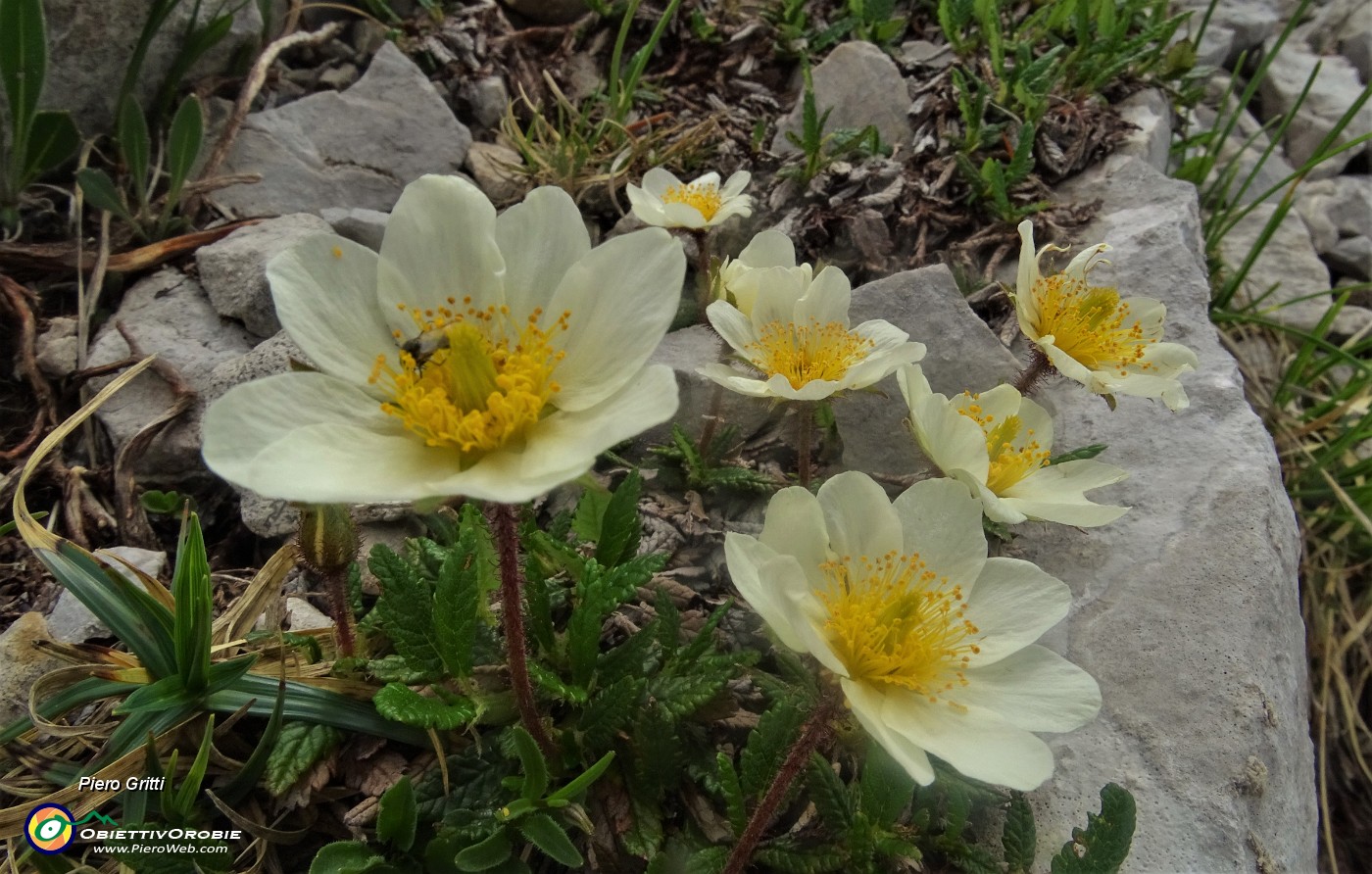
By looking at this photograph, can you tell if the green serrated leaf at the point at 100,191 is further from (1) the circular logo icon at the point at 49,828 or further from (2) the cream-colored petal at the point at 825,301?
(2) the cream-colored petal at the point at 825,301

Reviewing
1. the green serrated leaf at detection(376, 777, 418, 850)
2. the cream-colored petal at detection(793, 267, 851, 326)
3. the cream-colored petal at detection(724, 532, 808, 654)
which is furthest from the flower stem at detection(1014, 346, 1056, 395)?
the green serrated leaf at detection(376, 777, 418, 850)

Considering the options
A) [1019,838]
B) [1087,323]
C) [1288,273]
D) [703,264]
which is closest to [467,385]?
[1019,838]

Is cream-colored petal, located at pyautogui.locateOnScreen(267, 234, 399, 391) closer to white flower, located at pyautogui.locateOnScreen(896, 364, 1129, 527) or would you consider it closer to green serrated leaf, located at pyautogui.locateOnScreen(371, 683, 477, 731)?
green serrated leaf, located at pyautogui.locateOnScreen(371, 683, 477, 731)

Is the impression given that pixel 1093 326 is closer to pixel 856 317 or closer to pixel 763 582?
pixel 856 317

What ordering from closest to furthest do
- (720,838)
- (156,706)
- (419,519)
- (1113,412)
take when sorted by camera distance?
(156,706) → (720,838) → (419,519) → (1113,412)

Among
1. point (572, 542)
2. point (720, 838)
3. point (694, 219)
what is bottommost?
point (720, 838)

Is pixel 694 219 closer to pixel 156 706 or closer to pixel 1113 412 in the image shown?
pixel 1113 412

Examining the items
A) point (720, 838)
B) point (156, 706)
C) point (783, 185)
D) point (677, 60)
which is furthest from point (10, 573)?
point (677, 60)
